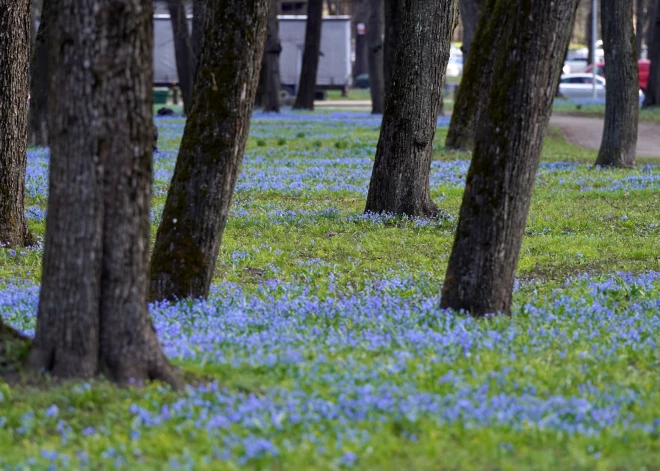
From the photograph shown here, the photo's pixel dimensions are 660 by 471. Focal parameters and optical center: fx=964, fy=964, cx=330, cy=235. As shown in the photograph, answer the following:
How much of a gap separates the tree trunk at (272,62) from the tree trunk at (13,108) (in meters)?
24.3

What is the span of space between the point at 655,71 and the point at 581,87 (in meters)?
19.9

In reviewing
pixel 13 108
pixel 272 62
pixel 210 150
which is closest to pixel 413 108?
pixel 13 108

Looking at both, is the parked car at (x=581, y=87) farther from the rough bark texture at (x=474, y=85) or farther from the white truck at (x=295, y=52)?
the rough bark texture at (x=474, y=85)

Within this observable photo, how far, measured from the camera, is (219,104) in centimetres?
727

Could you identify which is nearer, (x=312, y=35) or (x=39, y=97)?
(x=39, y=97)

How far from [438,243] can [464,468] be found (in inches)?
275

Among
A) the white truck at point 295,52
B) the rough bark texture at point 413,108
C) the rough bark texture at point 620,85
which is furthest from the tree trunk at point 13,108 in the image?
the white truck at point 295,52

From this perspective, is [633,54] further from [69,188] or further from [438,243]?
[69,188]

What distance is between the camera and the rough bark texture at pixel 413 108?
1227 centimetres

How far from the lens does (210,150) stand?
736 centimetres

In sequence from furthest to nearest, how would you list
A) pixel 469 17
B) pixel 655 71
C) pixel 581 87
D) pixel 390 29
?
pixel 581 87 < pixel 655 71 < pixel 469 17 < pixel 390 29

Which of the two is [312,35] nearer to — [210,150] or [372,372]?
[210,150]

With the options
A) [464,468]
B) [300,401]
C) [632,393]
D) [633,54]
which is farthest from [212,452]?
[633,54]

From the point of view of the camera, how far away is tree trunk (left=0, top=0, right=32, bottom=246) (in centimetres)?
1017
